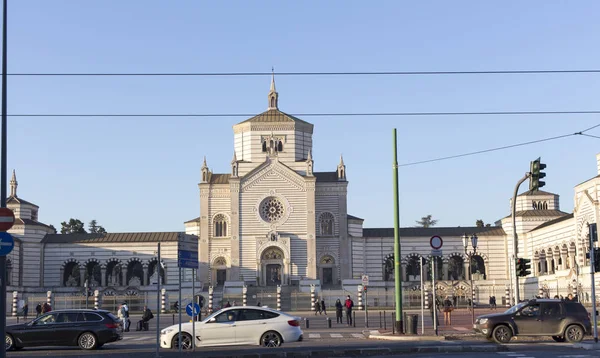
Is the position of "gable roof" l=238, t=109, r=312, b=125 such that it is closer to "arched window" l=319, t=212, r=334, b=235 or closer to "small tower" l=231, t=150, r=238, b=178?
"small tower" l=231, t=150, r=238, b=178

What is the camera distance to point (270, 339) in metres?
23.6

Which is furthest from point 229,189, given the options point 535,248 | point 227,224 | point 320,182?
point 535,248

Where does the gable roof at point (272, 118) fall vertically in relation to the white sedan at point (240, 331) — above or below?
above

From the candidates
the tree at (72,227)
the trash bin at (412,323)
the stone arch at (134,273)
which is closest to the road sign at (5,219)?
the trash bin at (412,323)

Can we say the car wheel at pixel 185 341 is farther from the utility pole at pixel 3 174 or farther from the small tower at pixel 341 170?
the small tower at pixel 341 170

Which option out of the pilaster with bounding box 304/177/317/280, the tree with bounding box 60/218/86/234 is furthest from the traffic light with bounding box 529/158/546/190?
the tree with bounding box 60/218/86/234

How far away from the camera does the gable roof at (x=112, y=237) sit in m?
68.9

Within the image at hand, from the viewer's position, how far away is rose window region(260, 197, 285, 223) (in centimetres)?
6794

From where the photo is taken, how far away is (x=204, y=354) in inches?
820

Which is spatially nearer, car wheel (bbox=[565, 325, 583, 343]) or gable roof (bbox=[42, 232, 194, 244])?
car wheel (bbox=[565, 325, 583, 343])

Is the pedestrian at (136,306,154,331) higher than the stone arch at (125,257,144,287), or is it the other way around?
the stone arch at (125,257,144,287)

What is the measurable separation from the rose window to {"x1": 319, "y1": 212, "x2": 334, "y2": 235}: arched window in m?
3.26

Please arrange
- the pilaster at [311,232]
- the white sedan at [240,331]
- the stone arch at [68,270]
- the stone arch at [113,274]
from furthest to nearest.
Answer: the stone arch at [113,274] < the stone arch at [68,270] < the pilaster at [311,232] < the white sedan at [240,331]

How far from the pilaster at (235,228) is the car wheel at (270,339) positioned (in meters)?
42.5
